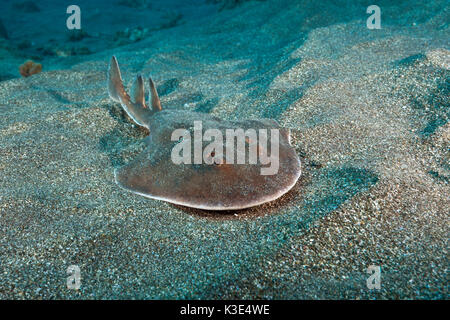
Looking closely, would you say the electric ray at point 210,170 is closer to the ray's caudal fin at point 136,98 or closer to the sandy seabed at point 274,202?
the sandy seabed at point 274,202

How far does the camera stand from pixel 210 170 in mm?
2268

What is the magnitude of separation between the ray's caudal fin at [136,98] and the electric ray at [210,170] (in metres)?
0.58

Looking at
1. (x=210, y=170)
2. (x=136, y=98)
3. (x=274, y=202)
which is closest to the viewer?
(x=210, y=170)

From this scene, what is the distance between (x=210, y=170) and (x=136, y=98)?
2.06 meters

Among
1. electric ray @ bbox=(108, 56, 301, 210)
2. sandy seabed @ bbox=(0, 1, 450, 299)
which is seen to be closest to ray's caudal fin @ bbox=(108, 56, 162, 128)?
sandy seabed @ bbox=(0, 1, 450, 299)

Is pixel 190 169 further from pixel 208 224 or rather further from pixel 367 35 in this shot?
pixel 367 35

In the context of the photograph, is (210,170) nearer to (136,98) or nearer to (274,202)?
(274,202)

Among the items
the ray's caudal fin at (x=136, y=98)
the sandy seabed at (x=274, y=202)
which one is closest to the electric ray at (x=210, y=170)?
the sandy seabed at (x=274, y=202)

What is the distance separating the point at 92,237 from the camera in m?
2.24

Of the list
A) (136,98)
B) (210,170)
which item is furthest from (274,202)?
(136,98)

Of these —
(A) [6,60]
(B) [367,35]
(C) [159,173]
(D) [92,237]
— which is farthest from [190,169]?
(A) [6,60]

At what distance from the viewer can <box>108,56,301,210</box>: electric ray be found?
2182 millimetres

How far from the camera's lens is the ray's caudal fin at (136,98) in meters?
3.65
